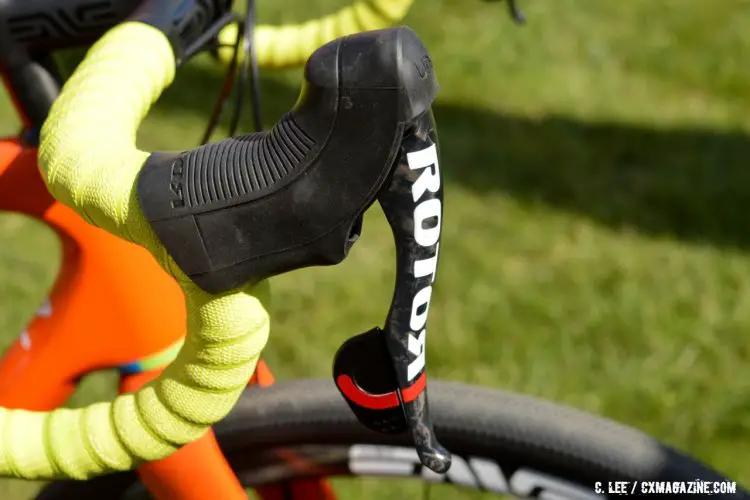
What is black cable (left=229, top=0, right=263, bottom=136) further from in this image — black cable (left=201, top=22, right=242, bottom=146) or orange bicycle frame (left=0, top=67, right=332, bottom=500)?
orange bicycle frame (left=0, top=67, right=332, bottom=500)

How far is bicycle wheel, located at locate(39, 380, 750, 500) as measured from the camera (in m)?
0.94

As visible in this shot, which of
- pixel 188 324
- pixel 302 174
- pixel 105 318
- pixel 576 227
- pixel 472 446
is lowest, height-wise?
pixel 576 227

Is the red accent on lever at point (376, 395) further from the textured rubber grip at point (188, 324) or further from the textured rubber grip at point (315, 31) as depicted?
the textured rubber grip at point (315, 31)

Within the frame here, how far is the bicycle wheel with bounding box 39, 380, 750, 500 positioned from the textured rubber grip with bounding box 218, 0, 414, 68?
1.37 feet

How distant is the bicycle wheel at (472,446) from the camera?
36.9 inches

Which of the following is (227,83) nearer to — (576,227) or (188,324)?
(188,324)

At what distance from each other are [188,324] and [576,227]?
198 centimetres

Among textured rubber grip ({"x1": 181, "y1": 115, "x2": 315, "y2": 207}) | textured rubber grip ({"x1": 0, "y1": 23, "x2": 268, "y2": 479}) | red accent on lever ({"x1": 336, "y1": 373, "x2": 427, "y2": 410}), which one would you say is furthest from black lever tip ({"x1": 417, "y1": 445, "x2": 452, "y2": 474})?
textured rubber grip ({"x1": 181, "y1": 115, "x2": 315, "y2": 207})

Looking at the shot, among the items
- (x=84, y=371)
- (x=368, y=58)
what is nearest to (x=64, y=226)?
(x=84, y=371)

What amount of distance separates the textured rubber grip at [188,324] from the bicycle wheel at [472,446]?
0.30 meters

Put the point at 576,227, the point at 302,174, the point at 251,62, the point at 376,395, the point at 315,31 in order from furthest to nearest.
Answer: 1. the point at 576,227
2. the point at 315,31
3. the point at 251,62
4. the point at 376,395
5. the point at 302,174

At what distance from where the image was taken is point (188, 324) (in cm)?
65

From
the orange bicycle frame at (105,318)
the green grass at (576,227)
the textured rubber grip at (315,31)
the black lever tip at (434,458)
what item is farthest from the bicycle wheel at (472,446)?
the green grass at (576,227)

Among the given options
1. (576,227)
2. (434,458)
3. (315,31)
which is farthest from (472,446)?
(576,227)
